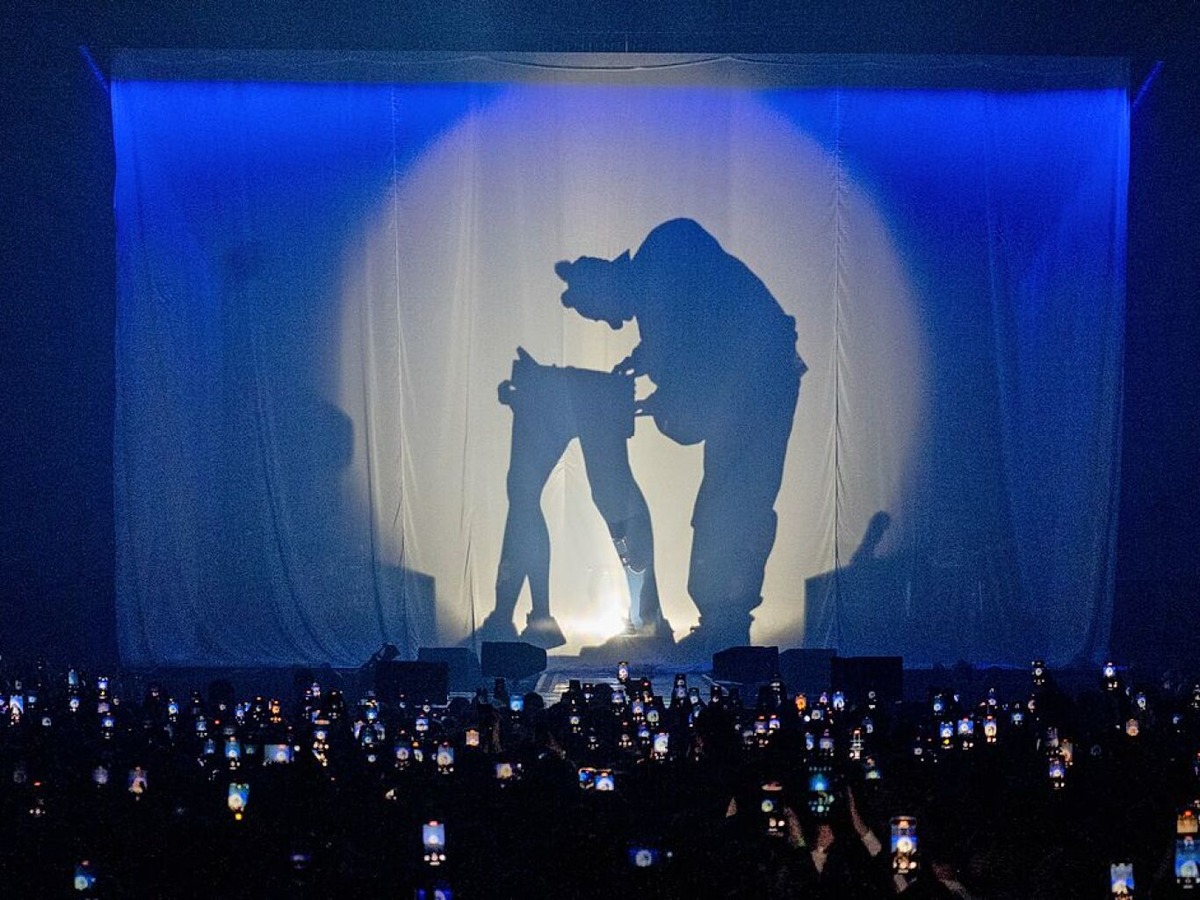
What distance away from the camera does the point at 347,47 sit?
41.5 ft

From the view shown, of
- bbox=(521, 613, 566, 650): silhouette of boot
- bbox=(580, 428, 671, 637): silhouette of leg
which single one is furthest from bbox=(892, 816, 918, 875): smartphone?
bbox=(521, 613, 566, 650): silhouette of boot

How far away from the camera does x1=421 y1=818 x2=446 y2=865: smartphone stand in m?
4.91

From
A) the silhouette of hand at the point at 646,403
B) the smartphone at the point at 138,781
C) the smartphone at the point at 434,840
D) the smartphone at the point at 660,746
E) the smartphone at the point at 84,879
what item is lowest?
the smartphone at the point at 84,879

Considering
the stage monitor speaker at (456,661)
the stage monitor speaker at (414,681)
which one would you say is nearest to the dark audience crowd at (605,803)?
the stage monitor speaker at (414,681)

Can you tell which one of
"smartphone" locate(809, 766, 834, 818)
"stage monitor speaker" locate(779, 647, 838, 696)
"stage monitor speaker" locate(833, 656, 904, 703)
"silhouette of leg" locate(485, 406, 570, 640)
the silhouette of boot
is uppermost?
"silhouette of leg" locate(485, 406, 570, 640)

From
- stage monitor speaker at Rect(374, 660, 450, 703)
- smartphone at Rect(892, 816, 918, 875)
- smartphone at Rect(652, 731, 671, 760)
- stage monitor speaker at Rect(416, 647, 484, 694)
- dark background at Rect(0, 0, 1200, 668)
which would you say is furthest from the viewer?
dark background at Rect(0, 0, 1200, 668)

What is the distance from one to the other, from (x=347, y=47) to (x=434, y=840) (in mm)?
9028

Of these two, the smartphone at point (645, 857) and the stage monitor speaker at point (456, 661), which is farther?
the stage monitor speaker at point (456, 661)

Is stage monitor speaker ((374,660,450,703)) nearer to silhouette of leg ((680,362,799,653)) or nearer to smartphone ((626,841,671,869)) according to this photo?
silhouette of leg ((680,362,799,653))

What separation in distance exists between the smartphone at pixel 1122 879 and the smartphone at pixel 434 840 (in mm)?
2010

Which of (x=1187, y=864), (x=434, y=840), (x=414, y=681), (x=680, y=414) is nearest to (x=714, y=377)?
(x=680, y=414)

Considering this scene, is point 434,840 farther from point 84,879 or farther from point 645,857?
point 84,879

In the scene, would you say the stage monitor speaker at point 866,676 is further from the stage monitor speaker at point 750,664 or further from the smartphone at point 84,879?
the smartphone at point 84,879

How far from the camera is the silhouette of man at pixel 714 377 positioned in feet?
42.3
